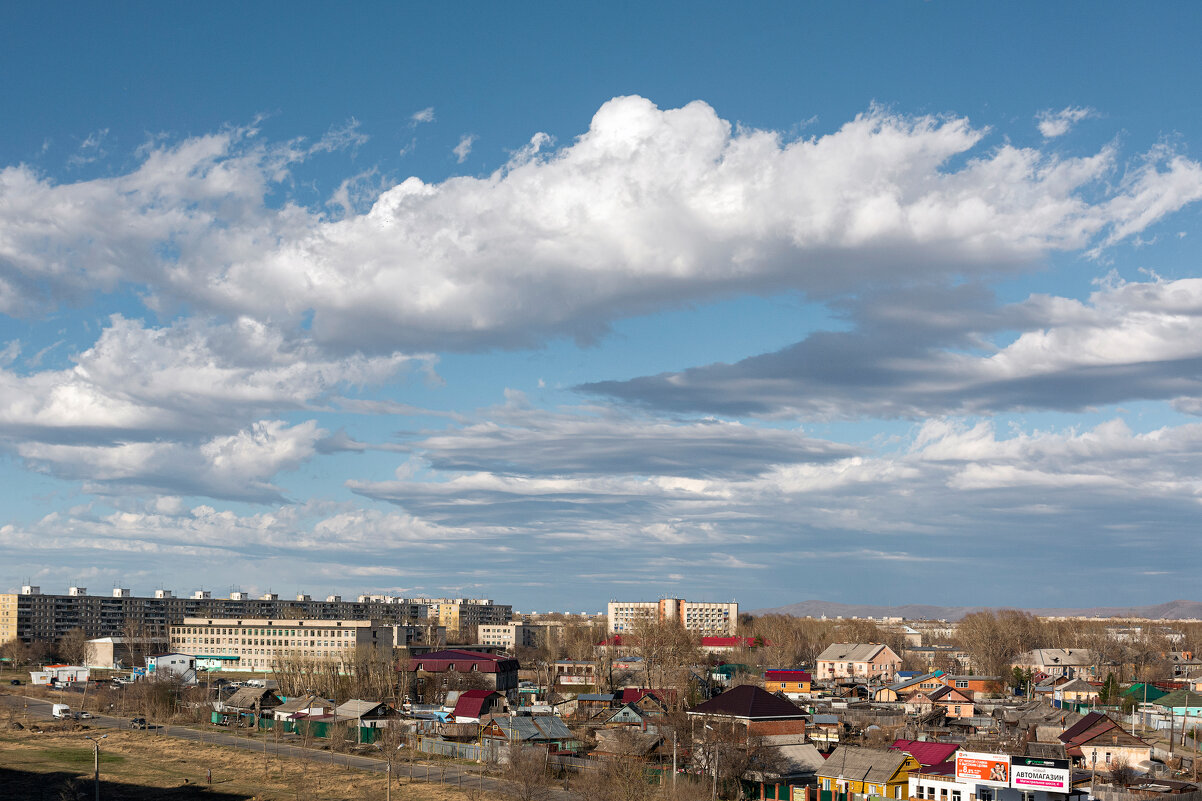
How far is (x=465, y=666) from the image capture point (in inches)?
4604

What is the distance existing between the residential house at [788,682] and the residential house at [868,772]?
176 ft

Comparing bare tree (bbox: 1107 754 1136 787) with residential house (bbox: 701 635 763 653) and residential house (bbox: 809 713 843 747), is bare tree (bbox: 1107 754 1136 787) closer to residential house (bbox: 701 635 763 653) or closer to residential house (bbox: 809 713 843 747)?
residential house (bbox: 809 713 843 747)

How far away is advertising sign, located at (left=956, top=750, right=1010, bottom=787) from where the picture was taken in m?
48.2

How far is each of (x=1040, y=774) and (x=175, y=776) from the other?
47.9 metres

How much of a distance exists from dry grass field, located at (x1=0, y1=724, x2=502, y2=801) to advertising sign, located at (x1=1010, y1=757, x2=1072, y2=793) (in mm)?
25774

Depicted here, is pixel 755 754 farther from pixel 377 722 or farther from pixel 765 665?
pixel 765 665

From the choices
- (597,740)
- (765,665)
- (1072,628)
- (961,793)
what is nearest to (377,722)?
(597,740)

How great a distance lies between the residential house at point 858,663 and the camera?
468 ft

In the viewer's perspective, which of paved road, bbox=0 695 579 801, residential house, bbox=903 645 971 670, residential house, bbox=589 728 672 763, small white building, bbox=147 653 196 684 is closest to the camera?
paved road, bbox=0 695 579 801

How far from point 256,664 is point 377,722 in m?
74.4

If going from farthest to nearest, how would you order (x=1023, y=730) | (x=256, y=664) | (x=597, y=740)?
1. (x=256, y=664)
2. (x=1023, y=730)
3. (x=597, y=740)

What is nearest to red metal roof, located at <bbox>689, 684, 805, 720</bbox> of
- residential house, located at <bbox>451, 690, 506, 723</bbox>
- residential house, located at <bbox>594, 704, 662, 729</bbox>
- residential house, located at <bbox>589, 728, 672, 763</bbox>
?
residential house, located at <bbox>589, 728, 672, 763</bbox>

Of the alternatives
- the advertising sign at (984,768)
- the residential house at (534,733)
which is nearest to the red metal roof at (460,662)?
the residential house at (534,733)

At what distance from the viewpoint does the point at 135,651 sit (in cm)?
15725
